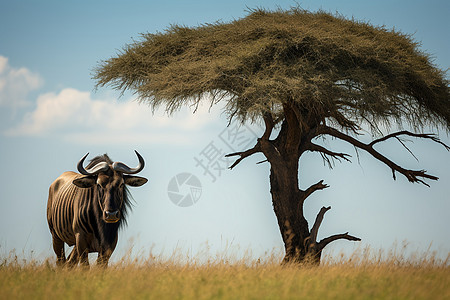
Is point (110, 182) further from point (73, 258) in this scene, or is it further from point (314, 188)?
point (314, 188)

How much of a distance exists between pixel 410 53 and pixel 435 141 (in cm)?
264

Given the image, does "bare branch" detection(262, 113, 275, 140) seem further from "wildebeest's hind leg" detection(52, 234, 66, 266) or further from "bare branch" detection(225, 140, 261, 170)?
"wildebeest's hind leg" detection(52, 234, 66, 266)

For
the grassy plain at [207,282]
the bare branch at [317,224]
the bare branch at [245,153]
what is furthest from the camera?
the bare branch at [245,153]

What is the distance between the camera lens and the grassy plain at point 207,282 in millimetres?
7020

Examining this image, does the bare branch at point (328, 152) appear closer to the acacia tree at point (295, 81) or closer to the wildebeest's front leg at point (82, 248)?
the acacia tree at point (295, 81)

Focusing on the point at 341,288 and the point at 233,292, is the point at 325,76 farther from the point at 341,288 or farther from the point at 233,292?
the point at 233,292

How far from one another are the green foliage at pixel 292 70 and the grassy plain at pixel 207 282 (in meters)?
3.69

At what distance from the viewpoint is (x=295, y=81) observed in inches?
440

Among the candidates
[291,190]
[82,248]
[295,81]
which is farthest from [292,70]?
[82,248]

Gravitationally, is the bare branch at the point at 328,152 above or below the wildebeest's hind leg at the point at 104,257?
above

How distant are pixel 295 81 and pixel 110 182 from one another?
171 inches

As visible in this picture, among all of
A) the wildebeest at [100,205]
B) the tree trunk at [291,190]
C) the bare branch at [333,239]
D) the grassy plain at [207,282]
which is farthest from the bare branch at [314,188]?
the wildebeest at [100,205]

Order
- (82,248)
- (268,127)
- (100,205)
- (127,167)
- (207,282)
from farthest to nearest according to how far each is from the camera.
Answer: (268,127), (127,167), (82,248), (100,205), (207,282)

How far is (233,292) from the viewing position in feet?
23.0
